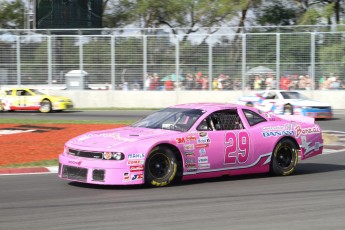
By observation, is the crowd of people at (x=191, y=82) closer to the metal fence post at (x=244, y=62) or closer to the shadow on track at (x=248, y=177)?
the metal fence post at (x=244, y=62)

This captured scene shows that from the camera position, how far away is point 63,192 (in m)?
8.76

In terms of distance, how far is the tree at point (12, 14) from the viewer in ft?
181

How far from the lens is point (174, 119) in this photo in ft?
32.0

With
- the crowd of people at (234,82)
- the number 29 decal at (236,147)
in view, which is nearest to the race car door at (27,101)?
the crowd of people at (234,82)

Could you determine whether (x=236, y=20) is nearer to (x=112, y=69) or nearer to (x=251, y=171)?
(x=112, y=69)

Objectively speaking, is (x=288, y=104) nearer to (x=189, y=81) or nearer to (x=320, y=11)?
(x=189, y=81)

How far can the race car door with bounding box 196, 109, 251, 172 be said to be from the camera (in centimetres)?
952

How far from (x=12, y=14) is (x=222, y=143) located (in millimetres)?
48866

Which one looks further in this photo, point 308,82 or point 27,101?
point 308,82

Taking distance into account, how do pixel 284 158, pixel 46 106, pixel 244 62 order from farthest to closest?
pixel 244 62 → pixel 46 106 → pixel 284 158

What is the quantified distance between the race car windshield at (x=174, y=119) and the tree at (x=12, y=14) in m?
47.4

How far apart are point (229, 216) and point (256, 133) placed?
129 inches

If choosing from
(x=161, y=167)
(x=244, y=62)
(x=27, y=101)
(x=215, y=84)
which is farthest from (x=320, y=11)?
(x=161, y=167)

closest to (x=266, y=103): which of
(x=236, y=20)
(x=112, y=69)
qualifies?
(x=112, y=69)
